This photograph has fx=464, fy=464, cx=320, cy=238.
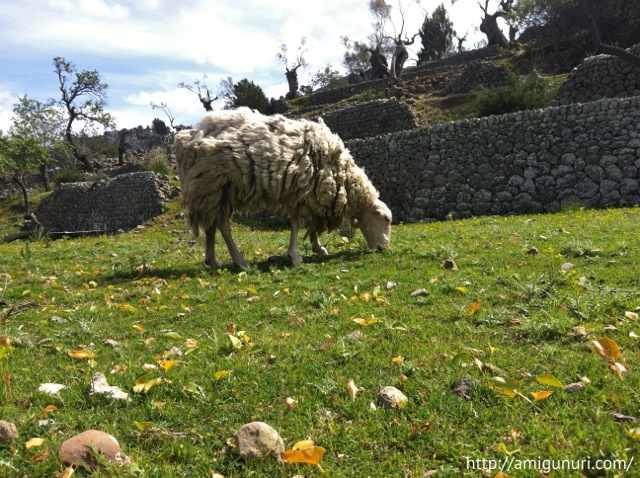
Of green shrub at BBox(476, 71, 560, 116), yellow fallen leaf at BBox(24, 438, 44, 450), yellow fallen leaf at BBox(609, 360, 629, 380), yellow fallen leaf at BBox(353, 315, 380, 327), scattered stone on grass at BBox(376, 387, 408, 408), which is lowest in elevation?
yellow fallen leaf at BBox(609, 360, 629, 380)

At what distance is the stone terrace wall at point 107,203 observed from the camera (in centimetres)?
2323

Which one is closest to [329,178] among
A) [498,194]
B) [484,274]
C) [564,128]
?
[484,274]

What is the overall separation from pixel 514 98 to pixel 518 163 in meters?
6.56

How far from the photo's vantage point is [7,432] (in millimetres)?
2576

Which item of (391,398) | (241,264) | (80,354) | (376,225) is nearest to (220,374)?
(391,398)

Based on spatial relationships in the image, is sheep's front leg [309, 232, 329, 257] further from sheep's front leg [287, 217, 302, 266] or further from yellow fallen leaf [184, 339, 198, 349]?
yellow fallen leaf [184, 339, 198, 349]

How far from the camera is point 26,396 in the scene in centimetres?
310

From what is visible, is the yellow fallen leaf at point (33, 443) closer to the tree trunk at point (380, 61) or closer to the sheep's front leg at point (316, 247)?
the sheep's front leg at point (316, 247)

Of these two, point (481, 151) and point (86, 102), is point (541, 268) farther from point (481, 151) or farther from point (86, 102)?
point (86, 102)

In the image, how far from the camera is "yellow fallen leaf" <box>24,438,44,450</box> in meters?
2.48

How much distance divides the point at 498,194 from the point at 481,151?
156 cm

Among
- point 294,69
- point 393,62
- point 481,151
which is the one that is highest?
point 294,69

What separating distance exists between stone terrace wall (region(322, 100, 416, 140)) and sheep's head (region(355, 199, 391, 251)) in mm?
16310

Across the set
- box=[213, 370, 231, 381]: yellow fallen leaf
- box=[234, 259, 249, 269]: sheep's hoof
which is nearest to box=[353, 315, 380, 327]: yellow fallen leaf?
box=[213, 370, 231, 381]: yellow fallen leaf
